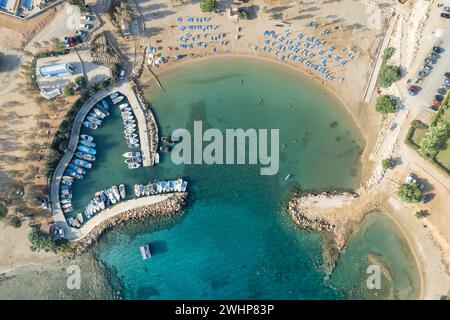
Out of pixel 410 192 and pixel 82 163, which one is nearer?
pixel 410 192

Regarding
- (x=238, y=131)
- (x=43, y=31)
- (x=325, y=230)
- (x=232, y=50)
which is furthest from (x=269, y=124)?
(x=43, y=31)

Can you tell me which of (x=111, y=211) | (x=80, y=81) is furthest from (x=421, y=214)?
(x=80, y=81)

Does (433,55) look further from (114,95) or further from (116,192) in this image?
(116,192)

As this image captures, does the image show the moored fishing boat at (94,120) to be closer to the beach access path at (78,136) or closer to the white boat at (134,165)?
the beach access path at (78,136)

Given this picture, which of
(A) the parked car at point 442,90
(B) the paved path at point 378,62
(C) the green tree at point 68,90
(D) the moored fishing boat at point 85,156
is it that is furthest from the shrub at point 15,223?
(A) the parked car at point 442,90

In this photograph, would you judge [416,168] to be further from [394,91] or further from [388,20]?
[388,20]

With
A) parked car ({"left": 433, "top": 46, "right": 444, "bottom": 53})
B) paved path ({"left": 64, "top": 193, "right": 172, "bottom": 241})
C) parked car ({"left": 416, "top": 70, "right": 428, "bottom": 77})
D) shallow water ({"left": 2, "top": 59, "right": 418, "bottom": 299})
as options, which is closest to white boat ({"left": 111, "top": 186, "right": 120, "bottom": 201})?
paved path ({"left": 64, "top": 193, "right": 172, "bottom": 241})
